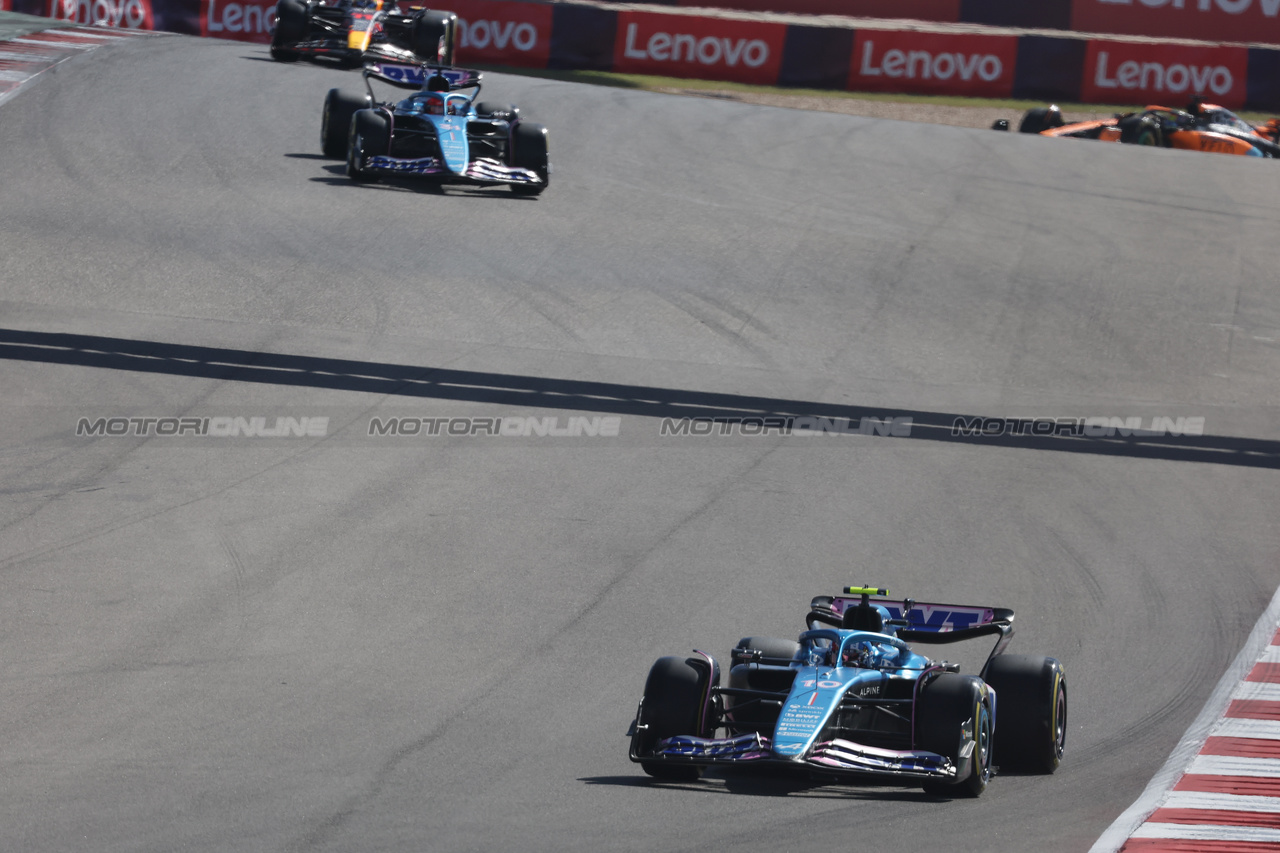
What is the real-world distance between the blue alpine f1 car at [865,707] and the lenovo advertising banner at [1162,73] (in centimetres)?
2603

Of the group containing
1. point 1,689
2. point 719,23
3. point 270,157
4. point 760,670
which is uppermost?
point 719,23

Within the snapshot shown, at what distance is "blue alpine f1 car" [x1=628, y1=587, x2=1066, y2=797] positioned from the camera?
640 cm

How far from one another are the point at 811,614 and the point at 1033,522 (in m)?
3.97

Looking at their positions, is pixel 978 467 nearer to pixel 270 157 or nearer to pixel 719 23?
pixel 270 157

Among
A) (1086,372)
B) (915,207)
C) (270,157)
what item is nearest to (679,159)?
(915,207)

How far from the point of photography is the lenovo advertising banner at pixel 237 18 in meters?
28.3

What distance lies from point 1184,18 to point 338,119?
21852mm

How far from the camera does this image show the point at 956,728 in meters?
6.46

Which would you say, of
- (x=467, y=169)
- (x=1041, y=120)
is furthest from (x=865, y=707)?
(x=1041, y=120)

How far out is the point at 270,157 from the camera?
1886 centimetres

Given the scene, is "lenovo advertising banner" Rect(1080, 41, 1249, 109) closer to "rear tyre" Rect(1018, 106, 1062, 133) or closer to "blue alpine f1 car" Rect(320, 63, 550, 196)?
"rear tyre" Rect(1018, 106, 1062, 133)

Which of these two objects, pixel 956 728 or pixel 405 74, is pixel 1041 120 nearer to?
pixel 405 74

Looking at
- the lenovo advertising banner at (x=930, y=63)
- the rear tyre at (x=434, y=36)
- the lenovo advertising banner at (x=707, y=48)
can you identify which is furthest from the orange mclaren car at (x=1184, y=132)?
the rear tyre at (x=434, y=36)

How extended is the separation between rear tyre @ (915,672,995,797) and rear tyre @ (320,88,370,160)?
13.0 m
